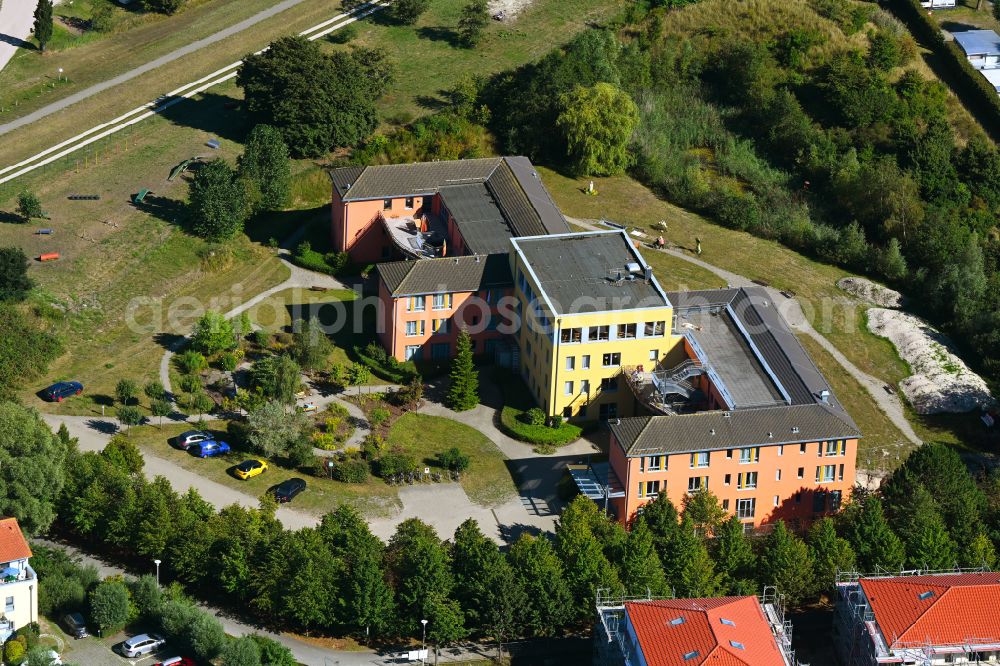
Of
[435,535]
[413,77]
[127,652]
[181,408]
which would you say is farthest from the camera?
[413,77]

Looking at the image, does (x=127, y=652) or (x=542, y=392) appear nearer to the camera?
(x=127, y=652)

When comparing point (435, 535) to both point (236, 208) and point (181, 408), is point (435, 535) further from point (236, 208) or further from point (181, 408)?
point (236, 208)

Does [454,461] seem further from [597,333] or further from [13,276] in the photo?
[13,276]

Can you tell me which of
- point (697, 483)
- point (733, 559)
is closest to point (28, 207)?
point (697, 483)

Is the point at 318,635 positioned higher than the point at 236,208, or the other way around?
the point at 236,208

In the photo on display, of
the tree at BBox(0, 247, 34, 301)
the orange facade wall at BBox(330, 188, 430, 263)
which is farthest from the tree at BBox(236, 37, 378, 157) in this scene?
the tree at BBox(0, 247, 34, 301)

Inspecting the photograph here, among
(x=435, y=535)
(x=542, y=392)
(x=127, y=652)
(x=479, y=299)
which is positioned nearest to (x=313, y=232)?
(x=479, y=299)

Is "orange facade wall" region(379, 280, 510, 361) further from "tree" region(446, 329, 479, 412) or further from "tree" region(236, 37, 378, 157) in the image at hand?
"tree" region(236, 37, 378, 157)
